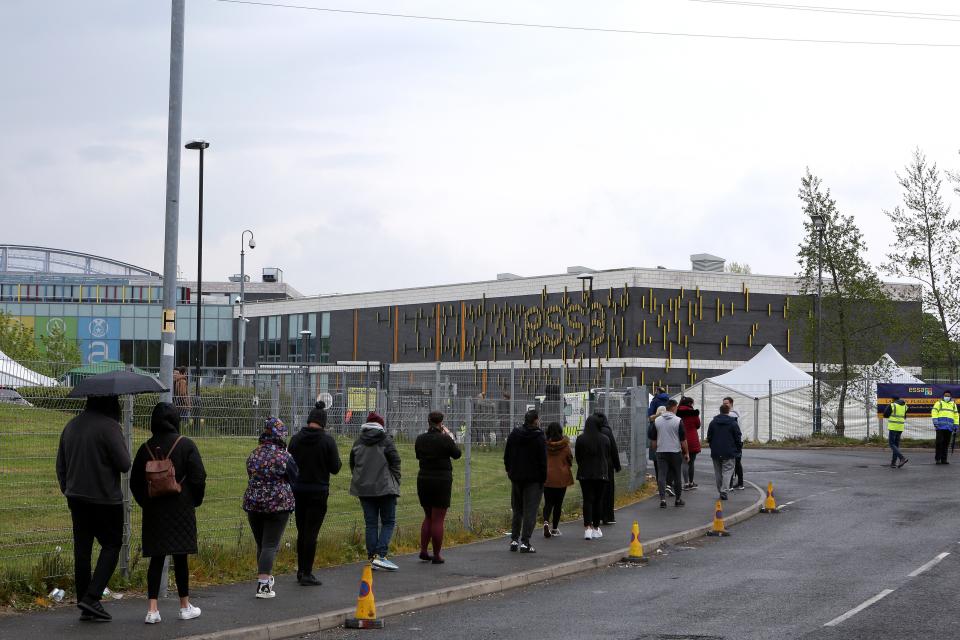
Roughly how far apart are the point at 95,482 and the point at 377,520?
14.7 feet

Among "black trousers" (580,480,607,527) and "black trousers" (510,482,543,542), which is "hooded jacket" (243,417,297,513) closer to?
"black trousers" (510,482,543,542)

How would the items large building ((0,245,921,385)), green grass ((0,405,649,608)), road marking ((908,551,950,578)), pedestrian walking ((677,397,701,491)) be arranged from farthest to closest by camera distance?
large building ((0,245,921,385)) < pedestrian walking ((677,397,701,491)) < road marking ((908,551,950,578)) < green grass ((0,405,649,608))

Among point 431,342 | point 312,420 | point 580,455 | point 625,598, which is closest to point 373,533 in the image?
point 312,420

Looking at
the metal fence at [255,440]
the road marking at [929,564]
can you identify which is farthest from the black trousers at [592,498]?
the road marking at [929,564]

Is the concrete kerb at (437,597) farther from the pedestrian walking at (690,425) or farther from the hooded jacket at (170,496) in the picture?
the pedestrian walking at (690,425)

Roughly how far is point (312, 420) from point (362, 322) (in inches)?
2963

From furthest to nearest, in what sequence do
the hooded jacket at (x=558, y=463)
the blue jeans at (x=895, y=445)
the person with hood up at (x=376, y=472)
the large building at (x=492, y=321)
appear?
the large building at (x=492, y=321) < the blue jeans at (x=895, y=445) < the hooded jacket at (x=558, y=463) < the person with hood up at (x=376, y=472)

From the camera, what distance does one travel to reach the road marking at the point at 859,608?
10969 millimetres

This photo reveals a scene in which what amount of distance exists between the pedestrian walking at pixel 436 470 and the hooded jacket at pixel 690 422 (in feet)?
31.4

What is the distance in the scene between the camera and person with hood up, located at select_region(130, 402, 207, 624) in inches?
417

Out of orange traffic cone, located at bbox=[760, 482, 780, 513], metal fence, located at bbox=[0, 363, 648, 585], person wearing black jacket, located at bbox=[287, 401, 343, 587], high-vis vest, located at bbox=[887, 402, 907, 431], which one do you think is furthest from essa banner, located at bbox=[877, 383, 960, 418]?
person wearing black jacket, located at bbox=[287, 401, 343, 587]

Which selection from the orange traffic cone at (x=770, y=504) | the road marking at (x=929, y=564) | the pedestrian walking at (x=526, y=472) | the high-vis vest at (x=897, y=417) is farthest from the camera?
the high-vis vest at (x=897, y=417)

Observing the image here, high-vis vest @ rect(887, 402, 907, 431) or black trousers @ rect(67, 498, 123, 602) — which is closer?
black trousers @ rect(67, 498, 123, 602)

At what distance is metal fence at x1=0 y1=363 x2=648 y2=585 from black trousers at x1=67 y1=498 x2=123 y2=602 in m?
1.11
